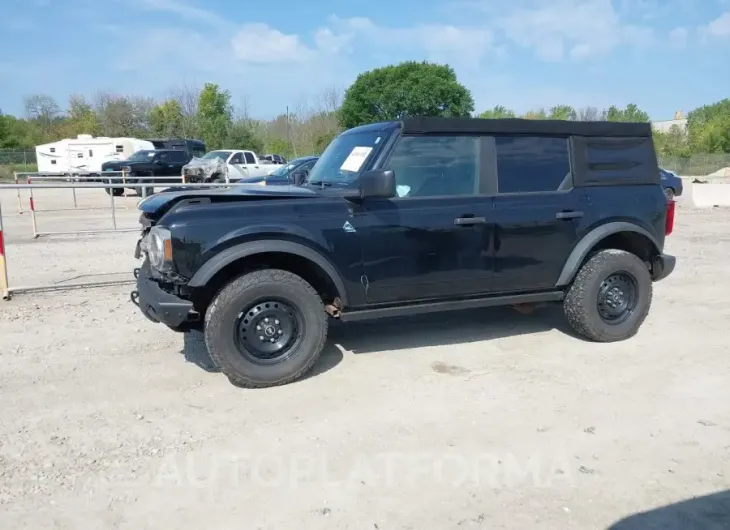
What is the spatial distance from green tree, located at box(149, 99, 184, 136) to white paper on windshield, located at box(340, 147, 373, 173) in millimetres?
56676

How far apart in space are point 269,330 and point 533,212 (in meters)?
2.47

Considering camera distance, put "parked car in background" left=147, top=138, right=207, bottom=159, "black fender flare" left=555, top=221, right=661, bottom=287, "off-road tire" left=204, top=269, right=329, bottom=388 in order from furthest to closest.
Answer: "parked car in background" left=147, top=138, right=207, bottom=159 → "black fender flare" left=555, top=221, right=661, bottom=287 → "off-road tire" left=204, top=269, right=329, bottom=388

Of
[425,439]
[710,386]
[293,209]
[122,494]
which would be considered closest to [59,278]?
[293,209]

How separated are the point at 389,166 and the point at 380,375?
66.9 inches

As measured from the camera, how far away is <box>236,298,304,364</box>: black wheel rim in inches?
177

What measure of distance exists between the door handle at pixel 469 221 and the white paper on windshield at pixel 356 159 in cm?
93

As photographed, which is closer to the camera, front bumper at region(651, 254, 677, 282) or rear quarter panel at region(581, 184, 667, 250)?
rear quarter panel at region(581, 184, 667, 250)

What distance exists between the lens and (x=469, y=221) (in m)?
4.98

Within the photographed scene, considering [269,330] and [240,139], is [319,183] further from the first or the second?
[240,139]

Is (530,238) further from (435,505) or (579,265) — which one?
(435,505)

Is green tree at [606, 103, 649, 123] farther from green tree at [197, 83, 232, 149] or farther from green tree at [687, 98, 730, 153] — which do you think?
green tree at [197, 83, 232, 149]

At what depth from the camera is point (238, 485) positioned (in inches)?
128

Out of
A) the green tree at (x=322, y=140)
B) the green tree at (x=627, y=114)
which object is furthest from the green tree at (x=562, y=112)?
the green tree at (x=322, y=140)

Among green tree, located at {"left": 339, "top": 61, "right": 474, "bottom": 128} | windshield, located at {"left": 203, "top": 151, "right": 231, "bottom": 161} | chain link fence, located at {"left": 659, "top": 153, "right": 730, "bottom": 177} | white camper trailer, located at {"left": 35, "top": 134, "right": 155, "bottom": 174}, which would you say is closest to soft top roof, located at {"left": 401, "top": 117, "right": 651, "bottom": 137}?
windshield, located at {"left": 203, "top": 151, "right": 231, "bottom": 161}
